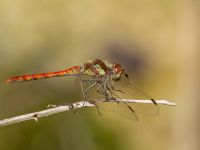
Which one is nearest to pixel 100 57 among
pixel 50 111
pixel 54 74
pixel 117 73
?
pixel 54 74

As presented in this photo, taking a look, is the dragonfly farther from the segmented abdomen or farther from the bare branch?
the bare branch

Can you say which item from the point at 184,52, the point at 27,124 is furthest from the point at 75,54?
the point at 27,124

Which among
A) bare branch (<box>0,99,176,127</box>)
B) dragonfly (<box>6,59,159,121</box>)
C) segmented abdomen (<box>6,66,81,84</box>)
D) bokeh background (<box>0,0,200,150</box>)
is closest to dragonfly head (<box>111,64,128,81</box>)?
dragonfly (<box>6,59,159,121</box>)

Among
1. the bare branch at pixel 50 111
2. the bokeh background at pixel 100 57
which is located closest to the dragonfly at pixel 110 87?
the bare branch at pixel 50 111

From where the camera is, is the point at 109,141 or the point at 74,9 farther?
the point at 74,9

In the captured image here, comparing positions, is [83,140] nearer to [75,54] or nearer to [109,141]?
[109,141]

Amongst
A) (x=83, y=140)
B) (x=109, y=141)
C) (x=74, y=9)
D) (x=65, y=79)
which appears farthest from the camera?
(x=74, y=9)
